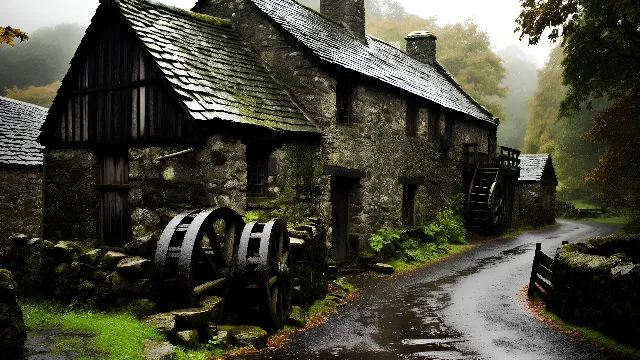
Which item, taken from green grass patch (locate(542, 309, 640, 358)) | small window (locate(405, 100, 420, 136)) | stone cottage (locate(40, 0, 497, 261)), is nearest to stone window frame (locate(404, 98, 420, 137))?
small window (locate(405, 100, 420, 136))

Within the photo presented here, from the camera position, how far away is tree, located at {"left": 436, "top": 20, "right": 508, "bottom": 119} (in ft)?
130

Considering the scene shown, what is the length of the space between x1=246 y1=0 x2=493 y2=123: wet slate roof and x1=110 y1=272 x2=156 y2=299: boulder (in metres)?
7.58

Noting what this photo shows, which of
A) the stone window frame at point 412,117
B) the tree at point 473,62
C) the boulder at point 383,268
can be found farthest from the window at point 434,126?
the tree at point 473,62

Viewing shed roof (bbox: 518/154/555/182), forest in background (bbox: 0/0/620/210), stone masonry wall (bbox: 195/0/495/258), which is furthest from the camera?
forest in background (bbox: 0/0/620/210)

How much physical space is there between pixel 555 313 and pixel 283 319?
4.90m

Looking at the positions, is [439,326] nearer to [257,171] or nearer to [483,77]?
[257,171]

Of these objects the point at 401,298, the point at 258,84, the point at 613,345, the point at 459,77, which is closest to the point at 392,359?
the point at 613,345

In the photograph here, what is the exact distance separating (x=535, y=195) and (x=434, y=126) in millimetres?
12418

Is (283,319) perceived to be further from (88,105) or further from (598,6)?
(598,6)

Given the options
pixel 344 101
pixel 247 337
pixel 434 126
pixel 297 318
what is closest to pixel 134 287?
pixel 247 337

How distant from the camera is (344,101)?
13789mm

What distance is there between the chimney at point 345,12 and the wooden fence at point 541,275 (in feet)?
35.3

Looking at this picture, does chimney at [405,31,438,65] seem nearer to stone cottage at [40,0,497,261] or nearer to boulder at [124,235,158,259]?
stone cottage at [40,0,497,261]

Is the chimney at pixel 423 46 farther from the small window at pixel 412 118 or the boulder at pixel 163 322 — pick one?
the boulder at pixel 163 322
